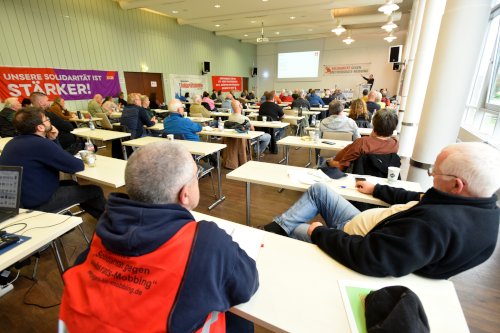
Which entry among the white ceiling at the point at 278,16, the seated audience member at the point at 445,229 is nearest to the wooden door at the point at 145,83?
the white ceiling at the point at 278,16

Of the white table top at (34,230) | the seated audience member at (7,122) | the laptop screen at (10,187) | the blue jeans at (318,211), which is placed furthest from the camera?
the seated audience member at (7,122)

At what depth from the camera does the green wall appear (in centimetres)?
627

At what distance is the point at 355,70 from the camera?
1373 cm

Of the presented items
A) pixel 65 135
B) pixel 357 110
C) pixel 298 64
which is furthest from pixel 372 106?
pixel 298 64

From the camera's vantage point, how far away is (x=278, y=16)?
30.8 feet

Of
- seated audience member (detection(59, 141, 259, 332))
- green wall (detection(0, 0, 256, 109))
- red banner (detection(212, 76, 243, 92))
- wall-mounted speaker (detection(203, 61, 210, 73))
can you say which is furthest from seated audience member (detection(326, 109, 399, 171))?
red banner (detection(212, 76, 243, 92))

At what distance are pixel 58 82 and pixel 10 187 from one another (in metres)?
7.50

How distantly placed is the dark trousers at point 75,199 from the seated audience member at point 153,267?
1.71m

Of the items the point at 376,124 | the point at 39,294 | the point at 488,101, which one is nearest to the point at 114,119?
the point at 39,294

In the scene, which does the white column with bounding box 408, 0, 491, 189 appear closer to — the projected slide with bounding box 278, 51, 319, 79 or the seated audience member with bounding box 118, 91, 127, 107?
the seated audience member with bounding box 118, 91, 127, 107

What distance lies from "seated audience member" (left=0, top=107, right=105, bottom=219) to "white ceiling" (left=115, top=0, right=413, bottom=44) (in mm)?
6976

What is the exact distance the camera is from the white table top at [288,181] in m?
1.82

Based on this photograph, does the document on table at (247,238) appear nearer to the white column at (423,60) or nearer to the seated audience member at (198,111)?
the white column at (423,60)

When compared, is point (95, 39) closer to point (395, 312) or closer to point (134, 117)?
point (134, 117)
